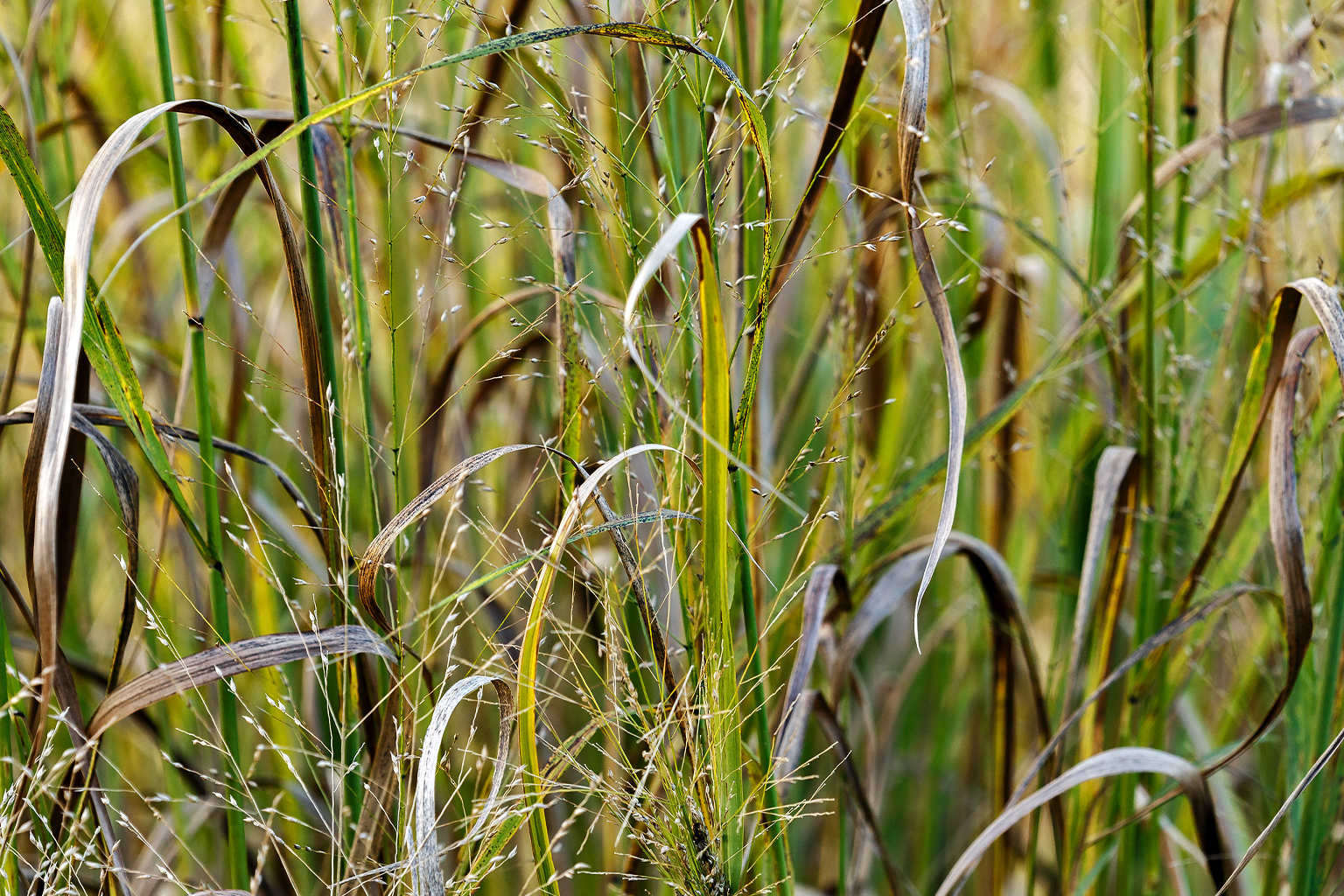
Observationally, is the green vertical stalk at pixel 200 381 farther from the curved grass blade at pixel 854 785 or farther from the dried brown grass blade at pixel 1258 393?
the dried brown grass blade at pixel 1258 393

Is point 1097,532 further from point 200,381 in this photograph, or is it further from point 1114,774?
point 200,381

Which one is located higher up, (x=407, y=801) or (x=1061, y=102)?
(x=1061, y=102)

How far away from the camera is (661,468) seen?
21.3 inches

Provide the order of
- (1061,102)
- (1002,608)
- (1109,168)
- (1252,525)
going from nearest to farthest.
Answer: (1002,608)
(1252,525)
(1109,168)
(1061,102)

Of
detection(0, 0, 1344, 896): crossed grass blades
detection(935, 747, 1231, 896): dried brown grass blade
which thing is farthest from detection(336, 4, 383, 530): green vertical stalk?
detection(935, 747, 1231, 896): dried brown grass blade

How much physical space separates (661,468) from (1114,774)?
1.15 ft

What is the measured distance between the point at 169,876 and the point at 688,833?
23 cm

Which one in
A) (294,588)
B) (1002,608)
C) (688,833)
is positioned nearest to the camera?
(688,833)

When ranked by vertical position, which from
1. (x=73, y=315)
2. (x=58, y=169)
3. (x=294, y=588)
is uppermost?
(x=58, y=169)

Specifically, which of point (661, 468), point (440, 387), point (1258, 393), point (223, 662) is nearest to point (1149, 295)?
point (1258, 393)

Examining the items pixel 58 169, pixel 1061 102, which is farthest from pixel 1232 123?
pixel 58 169

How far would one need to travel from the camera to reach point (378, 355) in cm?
122

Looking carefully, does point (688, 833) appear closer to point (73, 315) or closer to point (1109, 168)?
point (73, 315)

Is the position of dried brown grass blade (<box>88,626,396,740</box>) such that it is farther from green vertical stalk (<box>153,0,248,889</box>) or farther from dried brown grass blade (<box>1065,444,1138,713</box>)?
dried brown grass blade (<box>1065,444,1138,713</box>)
